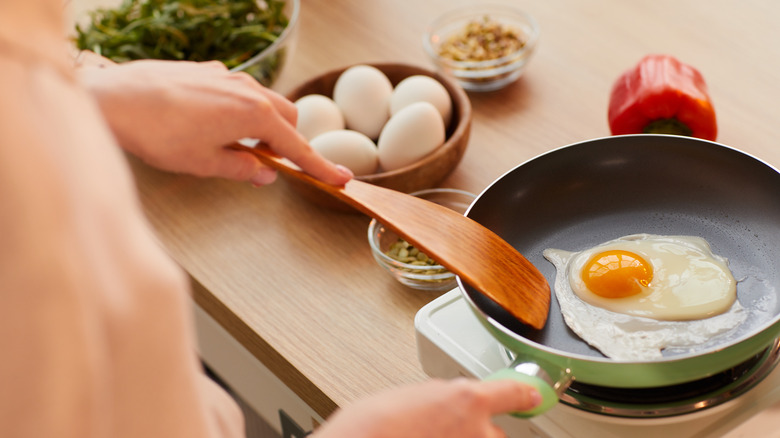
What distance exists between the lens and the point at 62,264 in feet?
1.19

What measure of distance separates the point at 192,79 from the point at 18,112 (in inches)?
19.7

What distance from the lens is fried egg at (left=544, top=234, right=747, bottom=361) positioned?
2.45 ft

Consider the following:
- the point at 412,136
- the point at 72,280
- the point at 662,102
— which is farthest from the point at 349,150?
the point at 72,280

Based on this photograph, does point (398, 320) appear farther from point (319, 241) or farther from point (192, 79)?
point (192, 79)

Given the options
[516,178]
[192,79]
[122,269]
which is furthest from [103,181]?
[516,178]

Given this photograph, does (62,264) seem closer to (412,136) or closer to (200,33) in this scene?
(412,136)

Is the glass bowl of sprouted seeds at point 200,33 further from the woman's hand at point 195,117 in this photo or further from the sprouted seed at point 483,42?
the woman's hand at point 195,117

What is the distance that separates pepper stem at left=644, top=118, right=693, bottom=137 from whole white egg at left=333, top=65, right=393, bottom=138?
384 millimetres

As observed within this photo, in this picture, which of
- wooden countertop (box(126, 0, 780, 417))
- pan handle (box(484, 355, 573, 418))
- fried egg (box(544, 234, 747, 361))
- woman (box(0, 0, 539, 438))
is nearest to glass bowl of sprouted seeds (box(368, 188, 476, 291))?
wooden countertop (box(126, 0, 780, 417))

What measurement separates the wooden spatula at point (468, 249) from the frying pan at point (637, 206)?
2 centimetres

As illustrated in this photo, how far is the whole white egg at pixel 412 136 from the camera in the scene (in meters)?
1.08

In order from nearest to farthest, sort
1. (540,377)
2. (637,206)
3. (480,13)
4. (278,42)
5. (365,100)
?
(540,377) < (637,206) < (365,100) < (278,42) < (480,13)

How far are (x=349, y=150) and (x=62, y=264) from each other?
742 millimetres

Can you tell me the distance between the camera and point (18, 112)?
0.36 meters
